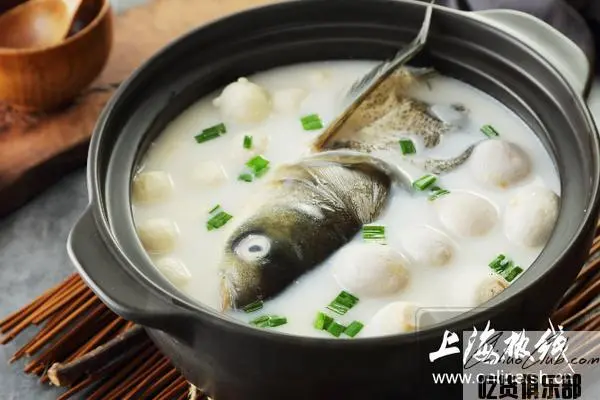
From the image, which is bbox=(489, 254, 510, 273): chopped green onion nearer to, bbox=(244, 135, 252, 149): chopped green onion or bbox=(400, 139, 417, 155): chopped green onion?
bbox=(400, 139, 417, 155): chopped green onion

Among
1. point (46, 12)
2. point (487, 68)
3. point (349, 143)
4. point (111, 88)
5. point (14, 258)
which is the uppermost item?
point (487, 68)

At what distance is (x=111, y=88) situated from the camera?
7.52ft

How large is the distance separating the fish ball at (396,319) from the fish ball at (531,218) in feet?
0.81

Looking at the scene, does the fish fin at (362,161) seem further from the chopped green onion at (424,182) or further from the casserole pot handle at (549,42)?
the casserole pot handle at (549,42)

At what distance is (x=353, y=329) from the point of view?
1.35 metres

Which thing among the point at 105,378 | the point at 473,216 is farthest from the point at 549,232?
the point at 105,378

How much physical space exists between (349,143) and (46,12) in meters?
0.98

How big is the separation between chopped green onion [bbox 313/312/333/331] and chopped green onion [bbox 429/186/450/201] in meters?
0.33

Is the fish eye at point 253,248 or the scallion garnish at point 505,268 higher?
the scallion garnish at point 505,268

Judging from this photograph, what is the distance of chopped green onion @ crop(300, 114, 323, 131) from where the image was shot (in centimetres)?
173

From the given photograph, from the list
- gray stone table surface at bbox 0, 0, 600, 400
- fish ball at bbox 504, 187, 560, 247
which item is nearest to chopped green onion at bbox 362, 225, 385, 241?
fish ball at bbox 504, 187, 560, 247

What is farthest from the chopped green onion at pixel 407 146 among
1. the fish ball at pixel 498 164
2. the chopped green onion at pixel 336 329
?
the chopped green onion at pixel 336 329

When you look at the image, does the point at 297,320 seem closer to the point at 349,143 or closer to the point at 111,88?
the point at 349,143

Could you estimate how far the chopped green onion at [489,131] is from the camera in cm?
170
